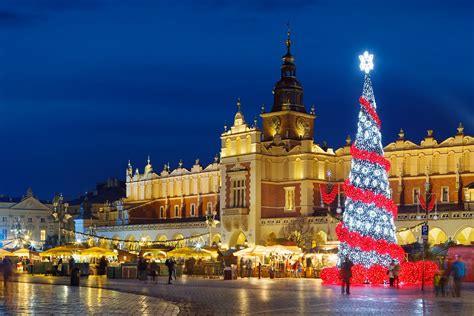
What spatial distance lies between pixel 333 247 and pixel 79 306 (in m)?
36.0

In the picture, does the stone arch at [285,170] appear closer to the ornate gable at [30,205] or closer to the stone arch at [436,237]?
the stone arch at [436,237]

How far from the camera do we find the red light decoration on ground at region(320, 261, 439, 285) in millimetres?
41625

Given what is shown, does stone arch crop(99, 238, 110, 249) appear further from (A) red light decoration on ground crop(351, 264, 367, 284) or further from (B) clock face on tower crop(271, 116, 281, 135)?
(A) red light decoration on ground crop(351, 264, 367, 284)

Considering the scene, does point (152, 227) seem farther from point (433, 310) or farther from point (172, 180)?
point (433, 310)

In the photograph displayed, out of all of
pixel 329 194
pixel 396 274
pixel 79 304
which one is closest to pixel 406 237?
pixel 329 194

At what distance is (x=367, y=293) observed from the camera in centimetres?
3434

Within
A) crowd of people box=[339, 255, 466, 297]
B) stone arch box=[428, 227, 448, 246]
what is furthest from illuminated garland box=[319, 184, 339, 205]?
crowd of people box=[339, 255, 466, 297]

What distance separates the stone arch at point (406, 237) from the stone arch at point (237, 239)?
54.8 ft

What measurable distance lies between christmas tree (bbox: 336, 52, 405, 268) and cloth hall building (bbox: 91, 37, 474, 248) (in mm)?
19759

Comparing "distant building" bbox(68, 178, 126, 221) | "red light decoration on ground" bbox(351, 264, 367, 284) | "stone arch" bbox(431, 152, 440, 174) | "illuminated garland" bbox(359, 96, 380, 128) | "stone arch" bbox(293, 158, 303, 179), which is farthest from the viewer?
"distant building" bbox(68, 178, 126, 221)

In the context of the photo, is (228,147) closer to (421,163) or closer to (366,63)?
(421,163)

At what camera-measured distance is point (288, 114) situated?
258ft

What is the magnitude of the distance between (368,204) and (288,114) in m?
37.1

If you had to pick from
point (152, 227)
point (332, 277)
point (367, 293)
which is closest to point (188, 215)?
point (152, 227)
